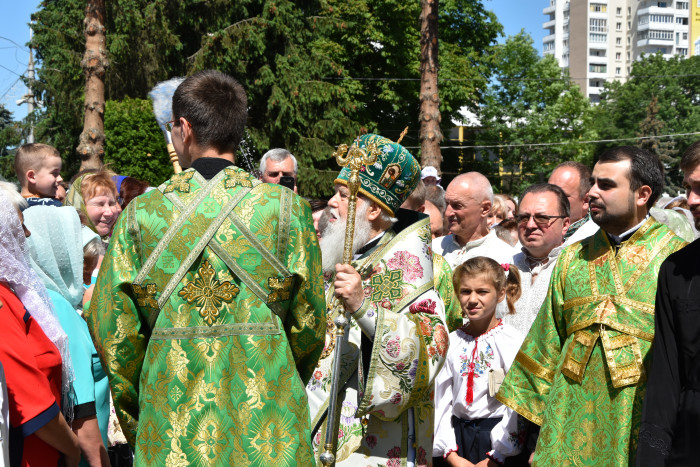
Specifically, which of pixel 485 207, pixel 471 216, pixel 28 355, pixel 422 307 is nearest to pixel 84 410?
pixel 28 355

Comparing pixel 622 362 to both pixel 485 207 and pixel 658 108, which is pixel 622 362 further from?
pixel 658 108

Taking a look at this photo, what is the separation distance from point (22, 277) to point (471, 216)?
13.0 ft

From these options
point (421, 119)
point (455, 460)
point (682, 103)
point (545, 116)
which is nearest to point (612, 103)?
point (682, 103)

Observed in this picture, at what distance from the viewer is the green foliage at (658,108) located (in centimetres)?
6538

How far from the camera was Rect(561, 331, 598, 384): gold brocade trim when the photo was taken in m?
3.92

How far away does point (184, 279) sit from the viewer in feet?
9.90

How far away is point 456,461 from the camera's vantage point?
497 cm

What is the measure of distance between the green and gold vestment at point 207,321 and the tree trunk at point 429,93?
12.4 metres

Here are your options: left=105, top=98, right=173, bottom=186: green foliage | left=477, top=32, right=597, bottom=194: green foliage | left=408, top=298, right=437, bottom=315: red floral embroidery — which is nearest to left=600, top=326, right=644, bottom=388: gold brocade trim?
left=408, top=298, right=437, bottom=315: red floral embroidery

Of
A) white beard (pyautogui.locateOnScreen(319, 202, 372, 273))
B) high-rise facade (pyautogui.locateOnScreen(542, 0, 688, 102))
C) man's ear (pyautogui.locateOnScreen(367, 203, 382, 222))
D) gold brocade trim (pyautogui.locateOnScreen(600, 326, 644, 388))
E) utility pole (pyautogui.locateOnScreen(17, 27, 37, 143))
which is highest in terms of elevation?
high-rise facade (pyautogui.locateOnScreen(542, 0, 688, 102))

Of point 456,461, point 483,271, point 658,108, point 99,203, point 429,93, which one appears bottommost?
point 456,461

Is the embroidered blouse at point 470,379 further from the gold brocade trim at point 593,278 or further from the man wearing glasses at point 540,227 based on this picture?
the gold brocade trim at point 593,278

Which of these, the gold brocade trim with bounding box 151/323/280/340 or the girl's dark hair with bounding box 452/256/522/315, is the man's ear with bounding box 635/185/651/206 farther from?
the gold brocade trim with bounding box 151/323/280/340

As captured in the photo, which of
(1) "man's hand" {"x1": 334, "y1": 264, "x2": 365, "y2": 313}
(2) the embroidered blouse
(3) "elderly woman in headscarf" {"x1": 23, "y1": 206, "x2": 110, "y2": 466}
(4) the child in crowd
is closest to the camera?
(1) "man's hand" {"x1": 334, "y1": 264, "x2": 365, "y2": 313}
